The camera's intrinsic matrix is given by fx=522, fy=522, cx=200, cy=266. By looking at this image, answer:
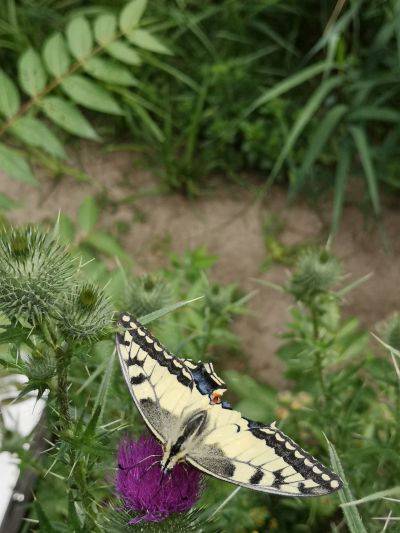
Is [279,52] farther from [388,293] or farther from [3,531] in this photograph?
[3,531]

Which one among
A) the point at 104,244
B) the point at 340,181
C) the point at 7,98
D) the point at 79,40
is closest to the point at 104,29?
the point at 79,40

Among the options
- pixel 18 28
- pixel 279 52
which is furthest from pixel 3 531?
pixel 279 52

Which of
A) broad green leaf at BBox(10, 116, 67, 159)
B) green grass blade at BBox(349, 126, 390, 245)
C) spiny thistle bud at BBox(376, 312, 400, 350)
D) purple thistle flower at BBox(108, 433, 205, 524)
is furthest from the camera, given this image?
green grass blade at BBox(349, 126, 390, 245)

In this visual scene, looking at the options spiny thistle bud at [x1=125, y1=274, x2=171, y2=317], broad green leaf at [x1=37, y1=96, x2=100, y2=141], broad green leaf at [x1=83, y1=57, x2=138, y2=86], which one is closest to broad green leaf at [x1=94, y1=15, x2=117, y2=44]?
broad green leaf at [x1=83, y1=57, x2=138, y2=86]

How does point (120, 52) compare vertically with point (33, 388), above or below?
above

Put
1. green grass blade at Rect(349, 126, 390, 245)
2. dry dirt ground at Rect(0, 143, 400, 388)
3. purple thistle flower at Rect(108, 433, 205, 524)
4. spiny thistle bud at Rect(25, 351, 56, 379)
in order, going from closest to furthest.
Result: spiny thistle bud at Rect(25, 351, 56, 379) → purple thistle flower at Rect(108, 433, 205, 524) → green grass blade at Rect(349, 126, 390, 245) → dry dirt ground at Rect(0, 143, 400, 388)

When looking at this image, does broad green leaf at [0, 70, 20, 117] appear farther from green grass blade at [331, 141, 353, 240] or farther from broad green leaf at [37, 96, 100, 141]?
green grass blade at [331, 141, 353, 240]

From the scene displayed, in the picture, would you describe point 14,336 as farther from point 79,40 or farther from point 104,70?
point 79,40
